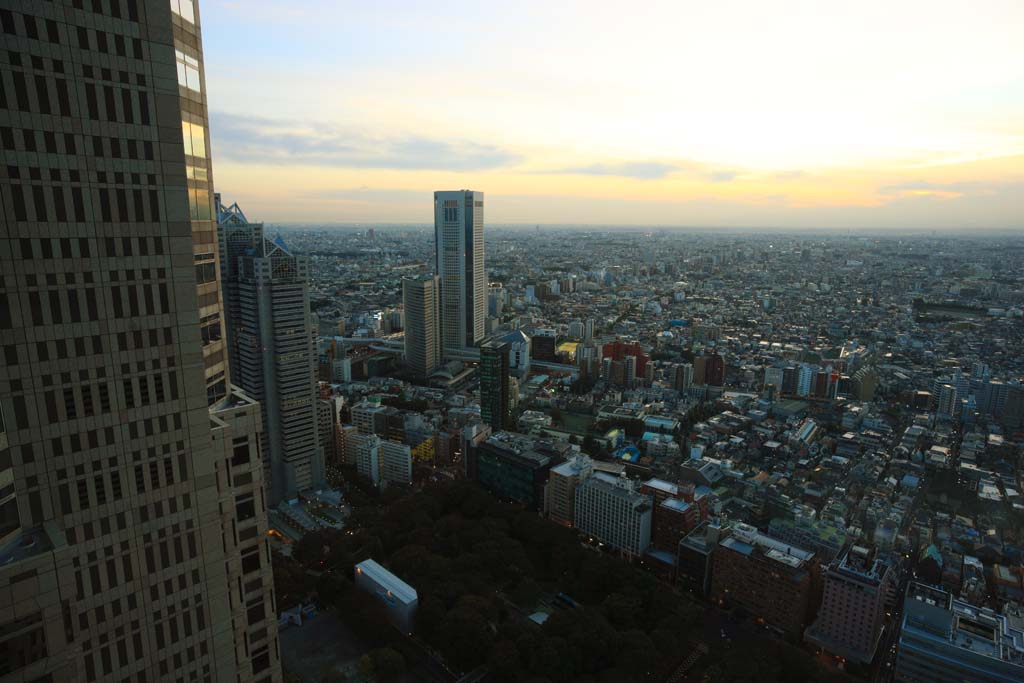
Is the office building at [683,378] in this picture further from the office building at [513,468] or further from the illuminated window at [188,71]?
the illuminated window at [188,71]

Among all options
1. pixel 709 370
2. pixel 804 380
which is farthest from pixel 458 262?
pixel 804 380

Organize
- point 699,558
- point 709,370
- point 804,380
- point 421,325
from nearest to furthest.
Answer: point 699,558 < point 804,380 < point 709,370 < point 421,325

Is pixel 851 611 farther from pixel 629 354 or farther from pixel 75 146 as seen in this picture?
pixel 629 354

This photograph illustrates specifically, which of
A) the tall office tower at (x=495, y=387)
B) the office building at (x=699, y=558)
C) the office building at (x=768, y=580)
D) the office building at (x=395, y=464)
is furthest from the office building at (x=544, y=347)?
the office building at (x=768, y=580)

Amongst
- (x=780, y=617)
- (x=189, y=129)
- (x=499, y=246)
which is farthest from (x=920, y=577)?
(x=499, y=246)

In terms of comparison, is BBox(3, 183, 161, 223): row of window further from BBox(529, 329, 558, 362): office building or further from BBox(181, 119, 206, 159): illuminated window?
BBox(529, 329, 558, 362): office building

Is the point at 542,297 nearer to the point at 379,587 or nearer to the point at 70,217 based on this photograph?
the point at 379,587

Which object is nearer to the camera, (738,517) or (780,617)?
(780,617)
